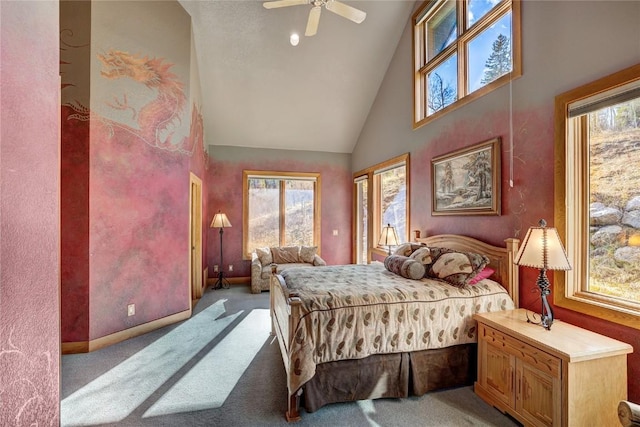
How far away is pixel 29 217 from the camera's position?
0.81m

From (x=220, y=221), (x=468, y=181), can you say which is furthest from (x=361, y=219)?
(x=468, y=181)

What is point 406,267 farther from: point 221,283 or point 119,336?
point 221,283

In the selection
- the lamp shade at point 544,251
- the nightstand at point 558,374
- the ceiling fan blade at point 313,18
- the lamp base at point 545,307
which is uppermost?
the ceiling fan blade at point 313,18

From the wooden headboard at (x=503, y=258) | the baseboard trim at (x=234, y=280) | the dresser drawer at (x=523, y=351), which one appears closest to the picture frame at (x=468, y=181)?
Answer: the wooden headboard at (x=503, y=258)

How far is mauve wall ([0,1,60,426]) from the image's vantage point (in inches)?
29.0

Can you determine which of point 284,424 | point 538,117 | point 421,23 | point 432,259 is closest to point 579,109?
point 538,117

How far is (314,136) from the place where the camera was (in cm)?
626

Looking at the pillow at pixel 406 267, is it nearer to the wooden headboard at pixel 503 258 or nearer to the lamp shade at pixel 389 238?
the wooden headboard at pixel 503 258

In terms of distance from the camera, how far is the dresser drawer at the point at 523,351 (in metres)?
1.80

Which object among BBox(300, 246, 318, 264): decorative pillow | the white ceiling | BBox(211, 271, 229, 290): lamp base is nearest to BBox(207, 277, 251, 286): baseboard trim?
BBox(211, 271, 229, 290): lamp base

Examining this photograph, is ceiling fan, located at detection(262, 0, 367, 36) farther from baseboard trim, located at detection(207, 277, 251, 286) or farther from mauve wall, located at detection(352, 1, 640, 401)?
baseboard trim, located at detection(207, 277, 251, 286)

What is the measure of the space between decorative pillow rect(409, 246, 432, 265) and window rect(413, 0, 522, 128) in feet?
5.72

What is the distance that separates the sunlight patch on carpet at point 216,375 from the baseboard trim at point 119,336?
2.81 feet

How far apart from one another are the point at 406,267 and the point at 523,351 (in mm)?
1149
